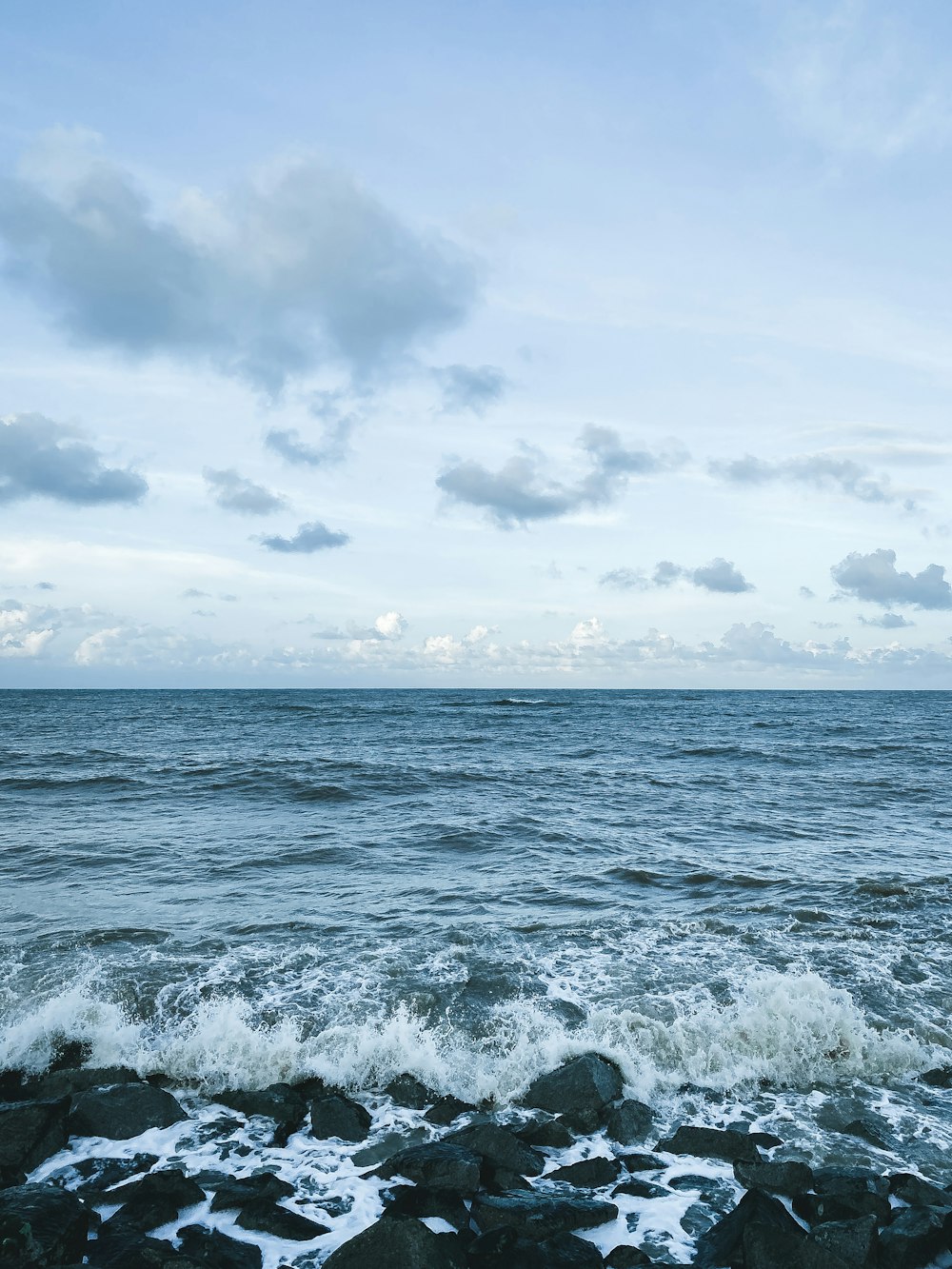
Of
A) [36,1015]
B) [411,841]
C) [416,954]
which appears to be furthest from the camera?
[411,841]

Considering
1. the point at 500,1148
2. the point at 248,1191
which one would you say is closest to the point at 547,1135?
the point at 500,1148

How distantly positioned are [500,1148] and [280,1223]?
6.14 feet

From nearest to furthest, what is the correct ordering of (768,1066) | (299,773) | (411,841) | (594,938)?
(768,1066) → (594,938) → (411,841) → (299,773)

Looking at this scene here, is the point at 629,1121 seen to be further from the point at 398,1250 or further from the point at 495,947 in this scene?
the point at 495,947

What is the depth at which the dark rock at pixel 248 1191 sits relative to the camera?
588 centimetres

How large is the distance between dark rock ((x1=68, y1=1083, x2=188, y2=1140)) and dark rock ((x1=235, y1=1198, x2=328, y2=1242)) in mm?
1756

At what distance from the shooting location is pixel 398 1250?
5.07m

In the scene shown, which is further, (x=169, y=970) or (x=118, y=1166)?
(x=169, y=970)

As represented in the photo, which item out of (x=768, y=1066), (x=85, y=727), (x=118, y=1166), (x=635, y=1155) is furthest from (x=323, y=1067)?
(x=85, y=727)

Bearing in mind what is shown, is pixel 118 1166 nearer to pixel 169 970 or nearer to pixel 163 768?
pixel 169 970

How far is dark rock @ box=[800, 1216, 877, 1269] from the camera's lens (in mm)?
4953

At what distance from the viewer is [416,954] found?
10891mm

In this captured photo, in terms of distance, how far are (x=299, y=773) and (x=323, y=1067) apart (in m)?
20.7

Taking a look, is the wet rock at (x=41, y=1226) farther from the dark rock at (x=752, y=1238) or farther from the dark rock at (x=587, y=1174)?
the dark rock at (x=752, y=1238)
